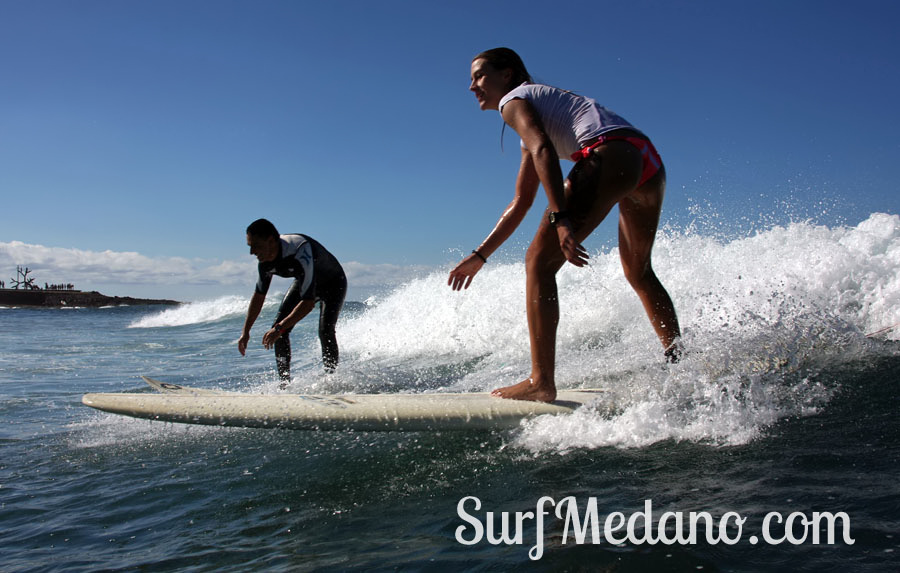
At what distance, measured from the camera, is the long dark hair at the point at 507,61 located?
2.89 meters

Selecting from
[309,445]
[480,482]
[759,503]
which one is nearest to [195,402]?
[309,445]

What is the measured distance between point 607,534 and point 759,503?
1.65ft

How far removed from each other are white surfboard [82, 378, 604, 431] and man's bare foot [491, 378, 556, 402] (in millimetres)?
31

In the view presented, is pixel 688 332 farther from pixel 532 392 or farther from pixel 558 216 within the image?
pixel 558 216

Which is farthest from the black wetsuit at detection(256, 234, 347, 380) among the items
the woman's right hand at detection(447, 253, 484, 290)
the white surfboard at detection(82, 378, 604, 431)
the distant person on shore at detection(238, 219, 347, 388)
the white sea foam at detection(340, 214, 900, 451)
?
the woman's right hand at detection(447, 253, 484, 290)

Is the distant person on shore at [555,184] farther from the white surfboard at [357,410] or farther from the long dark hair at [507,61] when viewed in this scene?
the white surfboard at [357,410]

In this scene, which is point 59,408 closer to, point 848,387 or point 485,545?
point 485,545

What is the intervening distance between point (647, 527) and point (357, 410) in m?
1.52

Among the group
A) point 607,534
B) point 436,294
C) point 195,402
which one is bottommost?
point 607,534

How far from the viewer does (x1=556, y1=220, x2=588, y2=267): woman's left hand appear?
2.35 meters

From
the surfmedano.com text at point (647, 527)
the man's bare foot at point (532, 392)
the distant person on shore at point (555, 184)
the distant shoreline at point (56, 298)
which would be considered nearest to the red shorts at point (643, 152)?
the distant person on shore at point (555, 184)

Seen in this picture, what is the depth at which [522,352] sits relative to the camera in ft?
22.0

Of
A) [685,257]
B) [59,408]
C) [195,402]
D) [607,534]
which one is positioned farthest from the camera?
[685,257]

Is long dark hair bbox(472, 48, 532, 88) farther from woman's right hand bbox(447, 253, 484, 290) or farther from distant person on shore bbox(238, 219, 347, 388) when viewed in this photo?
distant person on shore bbox(238, 219, 347, 388)
